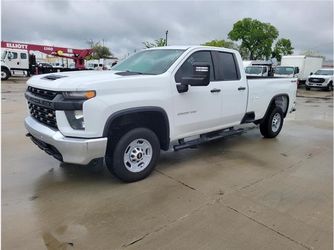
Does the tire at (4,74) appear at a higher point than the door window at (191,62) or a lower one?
lower

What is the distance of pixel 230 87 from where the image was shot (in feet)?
17.1

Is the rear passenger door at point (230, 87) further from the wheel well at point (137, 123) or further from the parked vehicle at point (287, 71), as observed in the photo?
the parked vehicle at point (287, 71)

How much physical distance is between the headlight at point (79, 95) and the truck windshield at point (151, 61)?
3.88ft

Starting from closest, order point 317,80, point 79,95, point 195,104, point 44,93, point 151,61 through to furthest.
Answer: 1. point 79,95
2. point 44,93
3. point 195,104
4. point 151,61
5. point 317,80

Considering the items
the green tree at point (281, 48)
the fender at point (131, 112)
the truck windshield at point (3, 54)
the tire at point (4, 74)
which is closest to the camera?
the fender at point (131, 112)

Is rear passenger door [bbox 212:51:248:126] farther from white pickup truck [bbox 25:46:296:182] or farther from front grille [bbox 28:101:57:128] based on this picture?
front grille [bbox 28:101:57:128]

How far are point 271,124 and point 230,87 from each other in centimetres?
210

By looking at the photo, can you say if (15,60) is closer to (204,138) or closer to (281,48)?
(204,138)

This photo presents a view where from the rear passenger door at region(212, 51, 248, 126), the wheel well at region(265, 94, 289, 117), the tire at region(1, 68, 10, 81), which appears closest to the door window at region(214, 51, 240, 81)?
the rear passenger door at region(212, 51, 248, 126)

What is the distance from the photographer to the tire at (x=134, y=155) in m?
3.89

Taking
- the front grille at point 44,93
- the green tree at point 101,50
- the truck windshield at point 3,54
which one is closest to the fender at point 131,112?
the front grille at point 44,93

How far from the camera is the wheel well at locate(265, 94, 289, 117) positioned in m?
6.62

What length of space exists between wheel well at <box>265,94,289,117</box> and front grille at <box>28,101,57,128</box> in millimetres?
4585

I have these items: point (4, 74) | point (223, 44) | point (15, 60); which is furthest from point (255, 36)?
point (4, 74)
